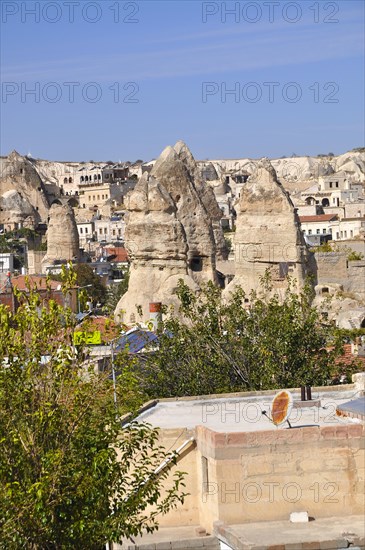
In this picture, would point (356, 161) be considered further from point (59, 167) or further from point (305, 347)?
point (305, 347)

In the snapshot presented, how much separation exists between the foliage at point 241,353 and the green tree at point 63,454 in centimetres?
735

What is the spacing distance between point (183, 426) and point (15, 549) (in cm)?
313

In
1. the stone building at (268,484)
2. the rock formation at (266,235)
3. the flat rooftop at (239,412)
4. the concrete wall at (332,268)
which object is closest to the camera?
the stone building at (268,484)

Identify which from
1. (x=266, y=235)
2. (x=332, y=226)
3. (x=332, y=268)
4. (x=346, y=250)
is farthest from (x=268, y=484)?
(x=332, y=226)

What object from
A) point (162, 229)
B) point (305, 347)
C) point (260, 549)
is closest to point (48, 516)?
point (260, 549)

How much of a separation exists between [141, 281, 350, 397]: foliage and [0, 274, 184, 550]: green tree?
7.35m

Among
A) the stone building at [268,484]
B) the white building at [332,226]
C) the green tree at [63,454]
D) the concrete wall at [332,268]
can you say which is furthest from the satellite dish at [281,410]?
the white building at [332,226]

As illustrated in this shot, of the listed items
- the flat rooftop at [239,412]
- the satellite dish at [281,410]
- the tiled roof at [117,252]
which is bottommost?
the flat rooftop at [239,412]

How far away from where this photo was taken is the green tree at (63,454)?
12.4m

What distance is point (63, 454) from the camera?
1266 centimetres

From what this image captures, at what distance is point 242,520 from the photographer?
1341 centimetres

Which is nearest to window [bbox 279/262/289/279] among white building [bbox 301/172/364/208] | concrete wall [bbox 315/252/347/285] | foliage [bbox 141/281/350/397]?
concrete wall [bbox 315/252/347/285]

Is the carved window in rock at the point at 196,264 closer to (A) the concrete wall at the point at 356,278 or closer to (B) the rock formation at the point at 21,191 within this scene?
(A) the concrete wall at the point at 356,278

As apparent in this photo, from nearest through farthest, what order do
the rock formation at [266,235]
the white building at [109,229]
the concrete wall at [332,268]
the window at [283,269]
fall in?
1. the window at [283,269]
2. the rock formation at [266,235]
3. the concrete wall at [332,268]
4. the white building at [109,229]
